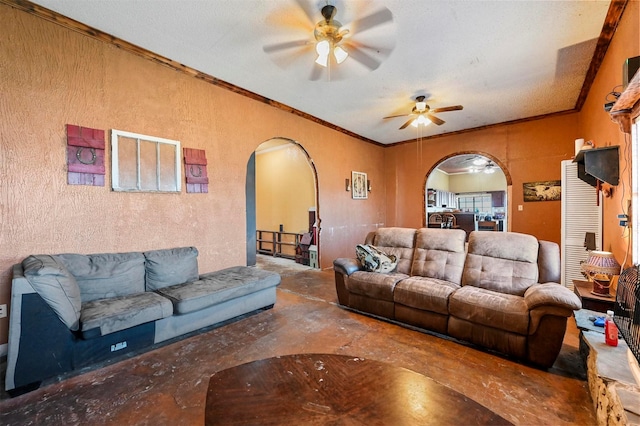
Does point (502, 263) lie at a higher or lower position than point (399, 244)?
lower

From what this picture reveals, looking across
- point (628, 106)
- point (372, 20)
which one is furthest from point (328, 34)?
point (628, 106)

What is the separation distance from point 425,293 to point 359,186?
407 centimetres

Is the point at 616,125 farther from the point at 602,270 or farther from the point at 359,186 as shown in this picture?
the point at 359,186

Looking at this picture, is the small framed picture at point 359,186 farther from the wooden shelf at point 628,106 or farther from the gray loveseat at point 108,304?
the wooden shelf at point 628,106

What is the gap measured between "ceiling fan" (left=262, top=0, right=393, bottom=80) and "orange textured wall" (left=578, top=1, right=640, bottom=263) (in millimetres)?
1880

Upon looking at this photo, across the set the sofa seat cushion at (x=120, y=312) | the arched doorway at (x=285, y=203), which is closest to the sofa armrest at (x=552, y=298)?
the sofa seat cushion at (x=120, y=312)

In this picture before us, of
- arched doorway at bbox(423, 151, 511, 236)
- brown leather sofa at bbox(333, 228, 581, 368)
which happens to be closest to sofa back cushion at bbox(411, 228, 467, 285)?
brown leather sofa at bbox(333, 228, 581, 368)

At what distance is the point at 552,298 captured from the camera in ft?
6.79

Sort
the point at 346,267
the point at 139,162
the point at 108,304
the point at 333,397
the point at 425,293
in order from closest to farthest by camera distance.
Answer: the point at 333,397 < the point at 108,304 < the point at 425,293 < the point at 139,162 < the point at 346,267

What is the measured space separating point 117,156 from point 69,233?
0.87 metres

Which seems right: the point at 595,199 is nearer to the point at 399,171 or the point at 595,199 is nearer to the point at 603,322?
the point at 603,322

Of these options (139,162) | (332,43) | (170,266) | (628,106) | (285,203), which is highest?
(332,43)

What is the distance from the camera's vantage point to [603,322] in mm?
2072

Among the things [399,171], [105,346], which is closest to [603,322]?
[105,346]
